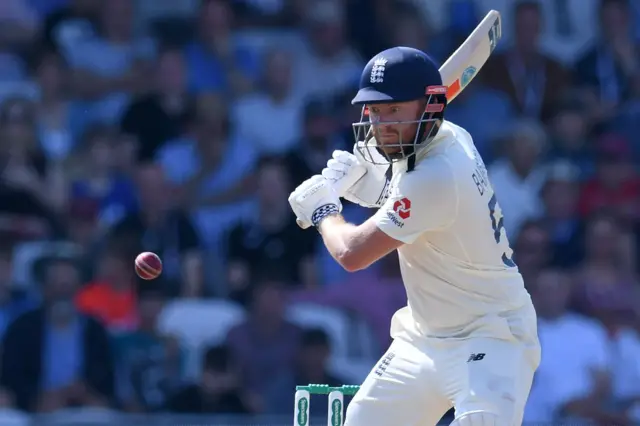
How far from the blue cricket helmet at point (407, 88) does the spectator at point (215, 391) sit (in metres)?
3.85

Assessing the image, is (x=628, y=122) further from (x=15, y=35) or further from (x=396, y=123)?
(x=396, y=123)

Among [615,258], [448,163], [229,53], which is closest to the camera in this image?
[448,163]

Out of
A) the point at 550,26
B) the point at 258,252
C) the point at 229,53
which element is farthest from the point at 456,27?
the point at 258,252

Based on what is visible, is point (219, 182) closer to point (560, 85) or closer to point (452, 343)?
point (560, 85)

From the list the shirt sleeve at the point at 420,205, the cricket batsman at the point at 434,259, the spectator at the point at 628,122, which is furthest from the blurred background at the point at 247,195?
the shirt sleeve at the point at 420,205

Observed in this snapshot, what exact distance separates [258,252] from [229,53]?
4.98 ft

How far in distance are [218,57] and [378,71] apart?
4666 millimetres

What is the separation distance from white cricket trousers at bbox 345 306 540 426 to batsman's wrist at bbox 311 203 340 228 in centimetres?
50

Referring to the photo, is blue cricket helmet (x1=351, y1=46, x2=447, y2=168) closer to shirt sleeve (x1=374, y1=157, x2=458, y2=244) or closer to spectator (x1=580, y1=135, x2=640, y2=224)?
shirt sleeve (x1=374, y1=157, x2=458, y2=244)

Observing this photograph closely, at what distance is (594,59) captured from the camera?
346 inches

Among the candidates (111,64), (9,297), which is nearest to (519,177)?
(111,64)

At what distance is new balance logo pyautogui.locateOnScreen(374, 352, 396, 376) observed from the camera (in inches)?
168

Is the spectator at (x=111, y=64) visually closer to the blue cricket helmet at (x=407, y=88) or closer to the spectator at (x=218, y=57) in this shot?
the spectator at (x=218, y=57)

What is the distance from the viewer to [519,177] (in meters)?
8.36
